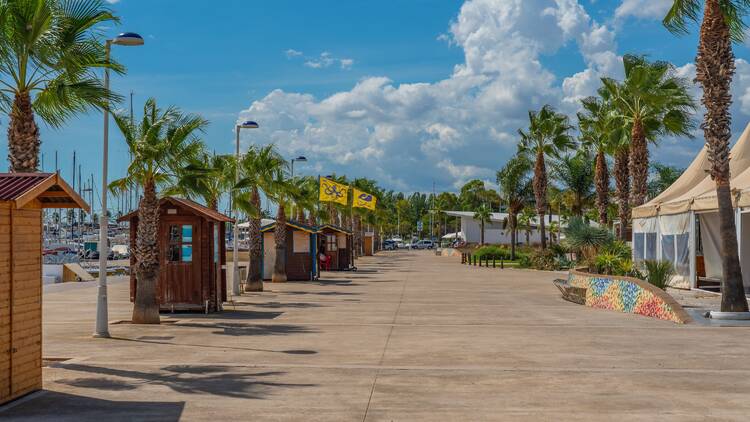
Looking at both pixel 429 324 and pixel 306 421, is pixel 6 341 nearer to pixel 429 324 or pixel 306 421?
pixel 306 421

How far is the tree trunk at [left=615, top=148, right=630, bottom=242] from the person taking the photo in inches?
1620

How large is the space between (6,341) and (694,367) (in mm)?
9948

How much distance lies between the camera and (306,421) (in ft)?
29.2

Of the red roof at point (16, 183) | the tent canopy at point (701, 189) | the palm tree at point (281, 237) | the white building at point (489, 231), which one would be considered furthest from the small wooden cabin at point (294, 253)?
the white building at point (489, 231)

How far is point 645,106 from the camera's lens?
3753 cm

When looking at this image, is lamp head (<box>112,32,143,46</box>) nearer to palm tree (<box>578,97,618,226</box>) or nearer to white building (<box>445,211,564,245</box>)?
palm tree (<box>578,97,618,226</box>)

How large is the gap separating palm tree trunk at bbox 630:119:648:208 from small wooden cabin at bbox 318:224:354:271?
20.3m

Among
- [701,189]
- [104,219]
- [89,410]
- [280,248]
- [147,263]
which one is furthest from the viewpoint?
[280,248]

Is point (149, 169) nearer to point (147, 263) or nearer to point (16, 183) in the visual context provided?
point (147, 263)

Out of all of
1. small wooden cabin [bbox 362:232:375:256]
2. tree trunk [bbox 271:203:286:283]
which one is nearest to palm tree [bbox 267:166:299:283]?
tree trunk [bbox 271:203:286:283]

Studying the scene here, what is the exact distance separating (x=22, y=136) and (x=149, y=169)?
5.57 metres

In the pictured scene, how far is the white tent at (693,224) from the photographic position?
90.2ft

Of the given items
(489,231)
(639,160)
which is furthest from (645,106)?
(489,231)

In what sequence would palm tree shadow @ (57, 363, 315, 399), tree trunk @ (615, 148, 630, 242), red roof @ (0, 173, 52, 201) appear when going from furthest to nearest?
tree trunk @ (615, 148, 630, 242), palm tree shadow @ (57, 363, 315, 399), red roof @ (0, 173, 52, 201)
